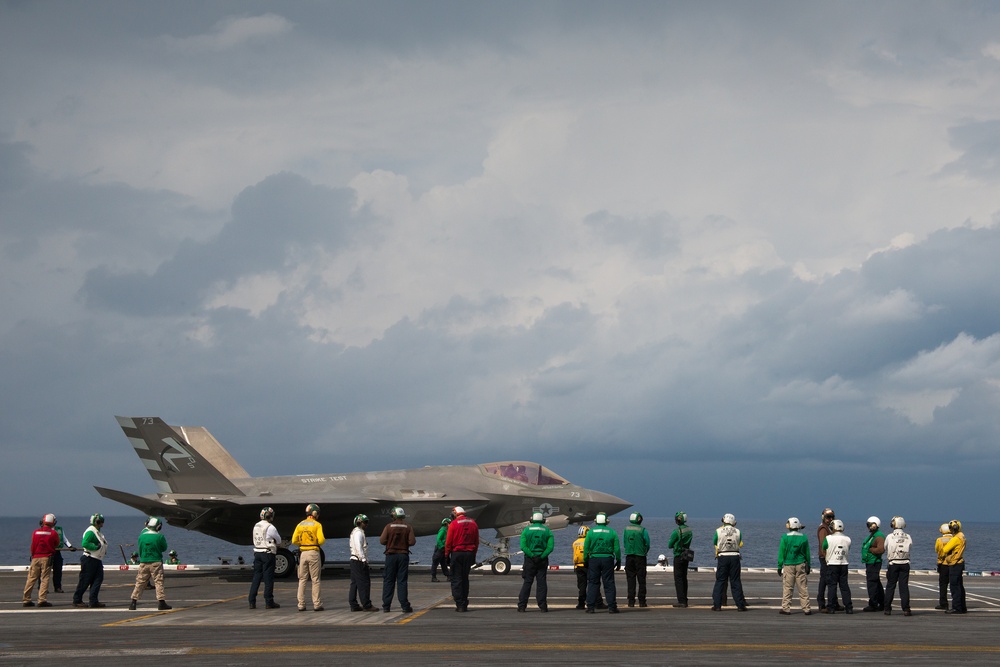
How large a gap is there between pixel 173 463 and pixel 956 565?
72.5 ft

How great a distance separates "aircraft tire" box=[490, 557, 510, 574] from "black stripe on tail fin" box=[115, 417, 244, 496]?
8.24 meters

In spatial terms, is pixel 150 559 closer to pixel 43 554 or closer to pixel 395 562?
pixel 43 554

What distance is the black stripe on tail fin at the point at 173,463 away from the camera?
31.3 meters

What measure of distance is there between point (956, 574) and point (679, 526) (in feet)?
18.5

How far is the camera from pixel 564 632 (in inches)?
634

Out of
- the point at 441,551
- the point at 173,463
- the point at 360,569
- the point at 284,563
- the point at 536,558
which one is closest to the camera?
the point at 360,569

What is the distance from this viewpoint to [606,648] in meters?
14.1

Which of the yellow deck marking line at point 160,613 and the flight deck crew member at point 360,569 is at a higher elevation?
the flight deck crew member at point 360,569

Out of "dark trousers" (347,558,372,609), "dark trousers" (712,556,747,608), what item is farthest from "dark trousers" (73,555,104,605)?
"dark trousers" (712,556,747,608)

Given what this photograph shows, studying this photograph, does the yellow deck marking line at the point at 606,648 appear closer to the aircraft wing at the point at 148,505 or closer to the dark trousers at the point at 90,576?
the dark trousers at the point at 90,576

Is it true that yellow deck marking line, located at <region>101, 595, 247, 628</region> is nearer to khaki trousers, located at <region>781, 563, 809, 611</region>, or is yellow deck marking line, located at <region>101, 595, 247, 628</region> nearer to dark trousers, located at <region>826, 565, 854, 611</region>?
khaki trousers, located at <region>781, 563, 809, 611</region>

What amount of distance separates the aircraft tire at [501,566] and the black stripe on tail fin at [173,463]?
8.24 metres

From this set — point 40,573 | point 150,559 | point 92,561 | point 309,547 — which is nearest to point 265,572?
point 309,547

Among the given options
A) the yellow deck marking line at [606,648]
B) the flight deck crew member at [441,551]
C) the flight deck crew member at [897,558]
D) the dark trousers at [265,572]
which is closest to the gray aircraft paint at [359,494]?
the flight deck crew member at [441,551]
